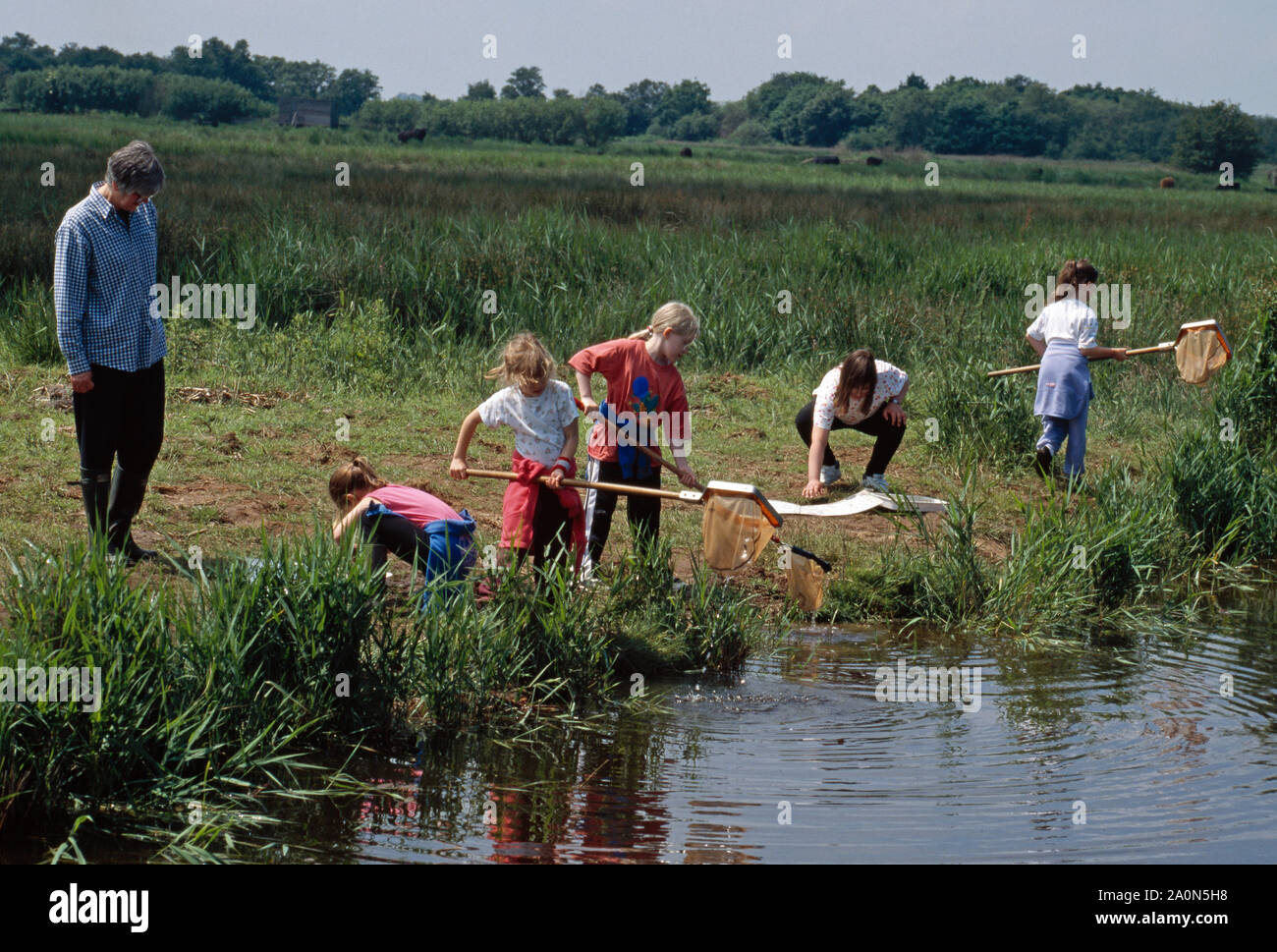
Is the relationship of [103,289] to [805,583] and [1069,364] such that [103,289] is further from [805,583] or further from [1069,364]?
[1069,364]

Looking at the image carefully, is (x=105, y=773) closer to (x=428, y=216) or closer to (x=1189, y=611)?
(x=1189, y=611)

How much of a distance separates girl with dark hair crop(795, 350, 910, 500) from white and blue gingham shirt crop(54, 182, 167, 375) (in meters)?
3.90

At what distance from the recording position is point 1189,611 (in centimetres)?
717

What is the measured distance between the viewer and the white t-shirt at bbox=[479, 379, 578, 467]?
5914mm

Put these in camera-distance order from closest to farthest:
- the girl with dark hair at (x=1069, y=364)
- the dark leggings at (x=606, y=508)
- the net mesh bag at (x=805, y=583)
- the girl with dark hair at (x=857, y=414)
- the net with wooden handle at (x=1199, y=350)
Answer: the dark leggings at (x=606, y=508), the net mesh bag at (x=805, y=583), the girl with dark hair at (x=857, y=414), the girl with dark hair at (x=1069, y=364), the net with wooden handle at (x=1199, y=350)

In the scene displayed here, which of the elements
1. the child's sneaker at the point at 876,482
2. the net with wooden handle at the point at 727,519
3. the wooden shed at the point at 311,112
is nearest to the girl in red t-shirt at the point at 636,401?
the net with wooden handle at the point at 727,519

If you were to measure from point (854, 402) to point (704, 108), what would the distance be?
124472mm

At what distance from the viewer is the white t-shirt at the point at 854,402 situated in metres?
8.04

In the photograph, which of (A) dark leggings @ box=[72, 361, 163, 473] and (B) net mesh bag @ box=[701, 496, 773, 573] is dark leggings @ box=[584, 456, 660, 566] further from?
(A) dark leggings @ box=[72, 361, 163, 473]

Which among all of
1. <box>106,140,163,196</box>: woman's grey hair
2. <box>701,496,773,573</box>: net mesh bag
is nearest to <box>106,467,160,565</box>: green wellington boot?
<box>106,140,163,196</box>: woman's grey hair

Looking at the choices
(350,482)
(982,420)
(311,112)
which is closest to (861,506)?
(982,420)

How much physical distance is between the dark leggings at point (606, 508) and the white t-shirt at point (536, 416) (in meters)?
0.49

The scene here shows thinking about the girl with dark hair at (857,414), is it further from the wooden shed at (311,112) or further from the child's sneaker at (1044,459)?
the wooden shed at (311,112)

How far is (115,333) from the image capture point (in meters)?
5.90
